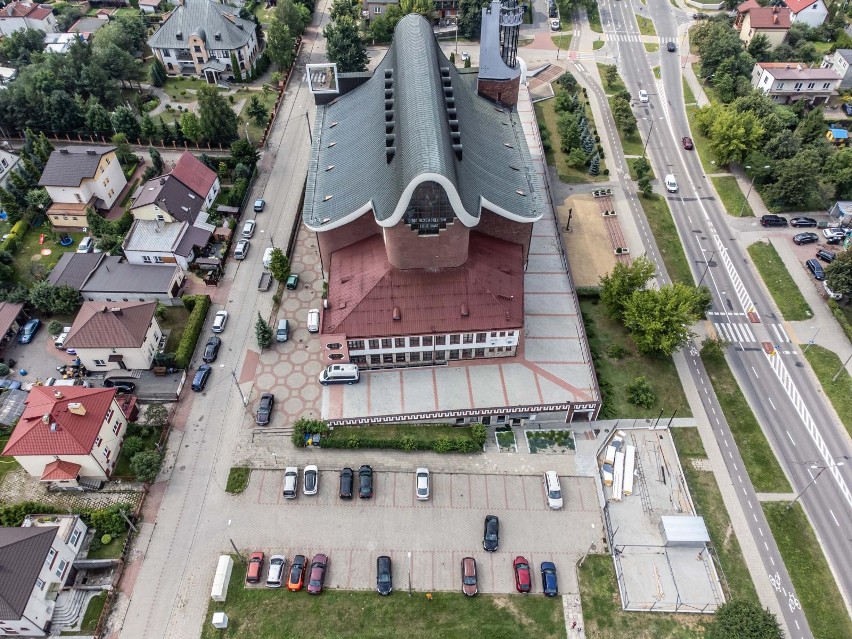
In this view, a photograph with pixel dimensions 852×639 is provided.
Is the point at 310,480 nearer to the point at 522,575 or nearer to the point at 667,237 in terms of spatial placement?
the point at 522,575

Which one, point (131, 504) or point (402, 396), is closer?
point (131, 504)

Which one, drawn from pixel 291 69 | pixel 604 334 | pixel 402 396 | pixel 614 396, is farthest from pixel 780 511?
pixel 291 69

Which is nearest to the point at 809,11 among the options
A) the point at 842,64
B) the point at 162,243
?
the point at 842,64

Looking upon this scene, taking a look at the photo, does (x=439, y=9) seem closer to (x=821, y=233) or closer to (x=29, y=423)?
(x=821, y=233)

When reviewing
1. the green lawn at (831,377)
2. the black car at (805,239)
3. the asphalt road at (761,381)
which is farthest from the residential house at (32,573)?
the black car at (805,239)

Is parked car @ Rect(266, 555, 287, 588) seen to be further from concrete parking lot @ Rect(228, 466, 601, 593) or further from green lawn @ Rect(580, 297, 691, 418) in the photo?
green lawn @ Rect(580, 297, 691, 418)

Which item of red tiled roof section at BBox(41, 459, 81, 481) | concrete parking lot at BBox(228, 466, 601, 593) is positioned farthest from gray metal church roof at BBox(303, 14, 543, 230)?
red tiled roof section at BBox(41, 459, 81, 481)
